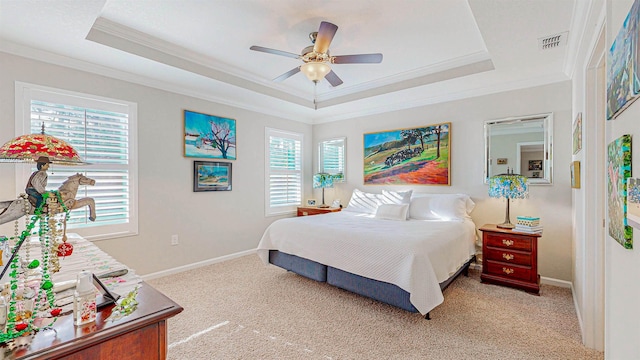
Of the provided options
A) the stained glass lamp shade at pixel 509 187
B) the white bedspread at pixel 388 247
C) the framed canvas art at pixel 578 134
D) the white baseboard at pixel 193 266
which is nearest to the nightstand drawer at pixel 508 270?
the white bedspread at pixel 388 247

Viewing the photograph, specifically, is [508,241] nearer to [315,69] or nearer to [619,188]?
[619,188]

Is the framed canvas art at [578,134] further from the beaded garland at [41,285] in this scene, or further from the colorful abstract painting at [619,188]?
the beaded garland at [41,285]

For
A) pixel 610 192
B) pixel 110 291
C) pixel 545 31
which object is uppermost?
pixel 545 31

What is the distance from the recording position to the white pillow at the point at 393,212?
358 cm

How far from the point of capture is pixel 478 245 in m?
3.67

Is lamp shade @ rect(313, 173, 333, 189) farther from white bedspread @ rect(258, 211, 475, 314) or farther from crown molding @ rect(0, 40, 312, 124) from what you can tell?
crown molding @ rect(0, 40, 312, 124)

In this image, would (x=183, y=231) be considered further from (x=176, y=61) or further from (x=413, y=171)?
(x=413, y=171)

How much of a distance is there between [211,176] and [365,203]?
222 cm

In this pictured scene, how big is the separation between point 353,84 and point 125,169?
10.1ft

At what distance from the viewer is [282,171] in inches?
198

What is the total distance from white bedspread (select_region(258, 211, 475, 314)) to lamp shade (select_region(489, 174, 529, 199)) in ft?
1.68

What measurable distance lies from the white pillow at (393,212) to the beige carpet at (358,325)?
95 cm

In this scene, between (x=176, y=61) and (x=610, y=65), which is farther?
(x=176, y=61)

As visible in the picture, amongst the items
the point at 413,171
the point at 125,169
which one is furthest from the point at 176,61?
the point at 413,171
